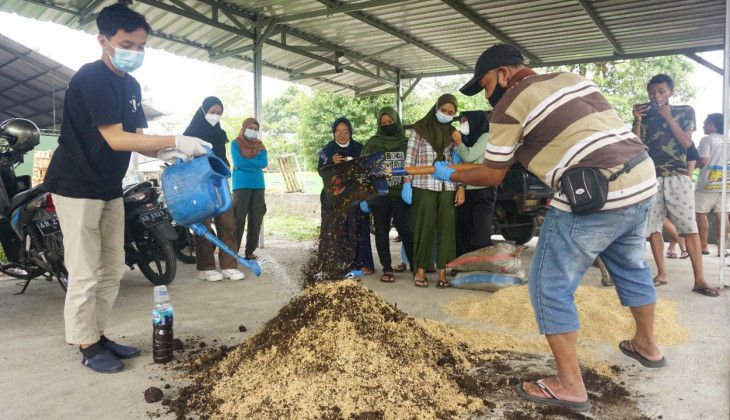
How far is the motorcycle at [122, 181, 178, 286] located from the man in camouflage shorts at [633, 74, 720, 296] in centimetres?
418

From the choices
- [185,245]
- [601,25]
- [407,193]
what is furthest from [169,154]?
[601,25]

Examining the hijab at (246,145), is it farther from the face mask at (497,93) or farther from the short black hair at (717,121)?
the short black hair at (717,121)

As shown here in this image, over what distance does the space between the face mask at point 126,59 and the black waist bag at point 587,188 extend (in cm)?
216

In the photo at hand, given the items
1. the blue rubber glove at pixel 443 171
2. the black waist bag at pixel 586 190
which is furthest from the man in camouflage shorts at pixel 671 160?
the black waist bag at pixel 586 190

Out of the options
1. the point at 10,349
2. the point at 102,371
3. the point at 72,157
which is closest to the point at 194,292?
the point at 10,349

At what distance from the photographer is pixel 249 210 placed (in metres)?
5.31

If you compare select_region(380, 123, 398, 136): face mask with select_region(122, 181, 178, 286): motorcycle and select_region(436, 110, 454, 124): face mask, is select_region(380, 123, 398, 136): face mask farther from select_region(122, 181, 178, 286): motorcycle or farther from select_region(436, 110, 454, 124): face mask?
select_region(122, 181, 178, 286): motorcycle

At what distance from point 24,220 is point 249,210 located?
7.05 ft

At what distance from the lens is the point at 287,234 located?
8.81 meters

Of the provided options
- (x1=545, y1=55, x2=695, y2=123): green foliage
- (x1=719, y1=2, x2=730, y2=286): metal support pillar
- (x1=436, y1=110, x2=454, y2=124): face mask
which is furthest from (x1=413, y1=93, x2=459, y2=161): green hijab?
(x1=545, y1=55, x2=695, y2=123): green foliage

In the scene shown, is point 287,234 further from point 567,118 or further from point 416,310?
point 567,118

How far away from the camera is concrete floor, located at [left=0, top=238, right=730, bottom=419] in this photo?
2.07m

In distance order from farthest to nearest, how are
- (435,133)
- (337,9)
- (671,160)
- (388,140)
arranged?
(337,9)
(388,140)
(435,133)
(671,160)

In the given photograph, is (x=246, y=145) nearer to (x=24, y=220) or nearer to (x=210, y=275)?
(x=210, y=275)
